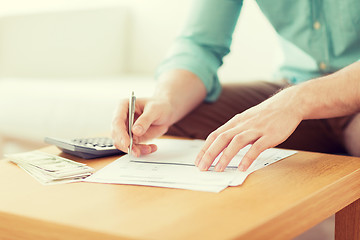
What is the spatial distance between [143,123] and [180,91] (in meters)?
0.22

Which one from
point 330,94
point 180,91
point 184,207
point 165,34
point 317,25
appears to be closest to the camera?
point 184,207

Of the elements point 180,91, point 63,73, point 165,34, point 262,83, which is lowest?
point 63,73

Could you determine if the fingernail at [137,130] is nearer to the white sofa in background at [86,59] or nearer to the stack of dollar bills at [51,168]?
the stack of dollar bills at [51,168]

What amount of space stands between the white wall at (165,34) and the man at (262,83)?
0.42 meters

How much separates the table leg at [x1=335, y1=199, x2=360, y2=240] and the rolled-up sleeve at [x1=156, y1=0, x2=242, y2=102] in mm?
497

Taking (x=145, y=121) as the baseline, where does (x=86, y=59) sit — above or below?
below

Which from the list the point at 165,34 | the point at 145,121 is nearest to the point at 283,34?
the point at 145,121

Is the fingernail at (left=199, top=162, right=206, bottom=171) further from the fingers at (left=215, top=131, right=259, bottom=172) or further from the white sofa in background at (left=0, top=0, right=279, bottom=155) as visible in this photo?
the white sofa in background at (left=0, top=0, right=279, bottom=155)

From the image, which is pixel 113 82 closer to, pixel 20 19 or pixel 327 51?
pixel 20 19

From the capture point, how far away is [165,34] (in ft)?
7.74

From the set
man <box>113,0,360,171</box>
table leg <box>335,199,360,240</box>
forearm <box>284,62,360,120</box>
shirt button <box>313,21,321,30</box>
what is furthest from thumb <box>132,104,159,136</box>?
shirt button <box>313,21,321,30</box>

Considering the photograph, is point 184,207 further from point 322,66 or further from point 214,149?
point 322,66

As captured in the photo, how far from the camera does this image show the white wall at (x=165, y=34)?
6.72 feet

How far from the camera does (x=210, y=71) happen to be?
121 cm
